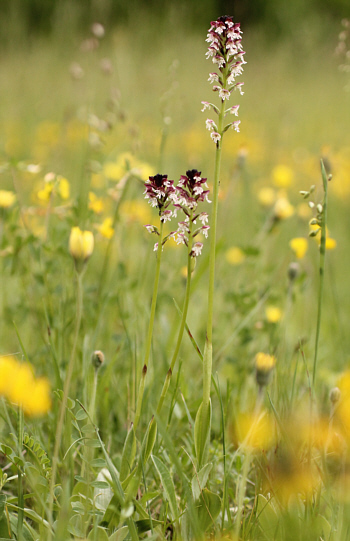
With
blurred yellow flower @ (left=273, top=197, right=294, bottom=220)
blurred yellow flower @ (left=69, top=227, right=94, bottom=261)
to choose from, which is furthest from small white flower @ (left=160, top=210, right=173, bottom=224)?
blurred yellow flower @ (left=273, top=197, right=294, bottom=220)

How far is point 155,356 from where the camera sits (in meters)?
1.07

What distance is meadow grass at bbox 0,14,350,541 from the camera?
1.94ft

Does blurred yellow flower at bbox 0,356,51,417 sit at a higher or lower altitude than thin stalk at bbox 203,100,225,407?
lower

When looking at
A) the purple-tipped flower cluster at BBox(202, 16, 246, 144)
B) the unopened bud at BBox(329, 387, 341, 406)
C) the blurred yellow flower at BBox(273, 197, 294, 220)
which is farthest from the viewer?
the blurred yellow flower at BBox(273, 197, 294, 220)

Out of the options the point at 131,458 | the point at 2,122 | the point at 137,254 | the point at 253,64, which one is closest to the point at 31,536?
the point at 131,458

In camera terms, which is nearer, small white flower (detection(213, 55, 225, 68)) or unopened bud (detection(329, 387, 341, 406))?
small white flower (detection(213, 55, 225, 68))

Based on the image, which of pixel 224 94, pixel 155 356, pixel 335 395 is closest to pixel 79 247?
pixel 224 94

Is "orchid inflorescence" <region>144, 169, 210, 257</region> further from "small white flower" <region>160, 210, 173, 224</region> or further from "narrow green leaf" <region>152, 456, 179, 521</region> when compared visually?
"narrow green leaf" <region>152, 456, 179, 521</region>

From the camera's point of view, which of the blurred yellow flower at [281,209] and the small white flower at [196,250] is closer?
the small white flower at [196,250]

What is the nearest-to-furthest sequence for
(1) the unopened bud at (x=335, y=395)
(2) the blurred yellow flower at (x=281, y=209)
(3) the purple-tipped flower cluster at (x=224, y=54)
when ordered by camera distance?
(3) the purple-tipped flower cluster at (x=224, y=54)
(1) the unopened bud at (x=335, y=395)
(2) the blurred yellow flower at (x=281, y=209)

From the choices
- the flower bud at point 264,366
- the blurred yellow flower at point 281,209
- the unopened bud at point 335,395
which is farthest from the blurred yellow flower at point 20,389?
the blurred yellow flower at point 281,209

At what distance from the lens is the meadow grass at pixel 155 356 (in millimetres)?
591

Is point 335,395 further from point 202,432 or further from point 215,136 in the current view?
point 215,136

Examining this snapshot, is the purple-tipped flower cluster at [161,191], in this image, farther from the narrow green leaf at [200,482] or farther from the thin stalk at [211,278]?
the narrow green leaf at [200,482]
